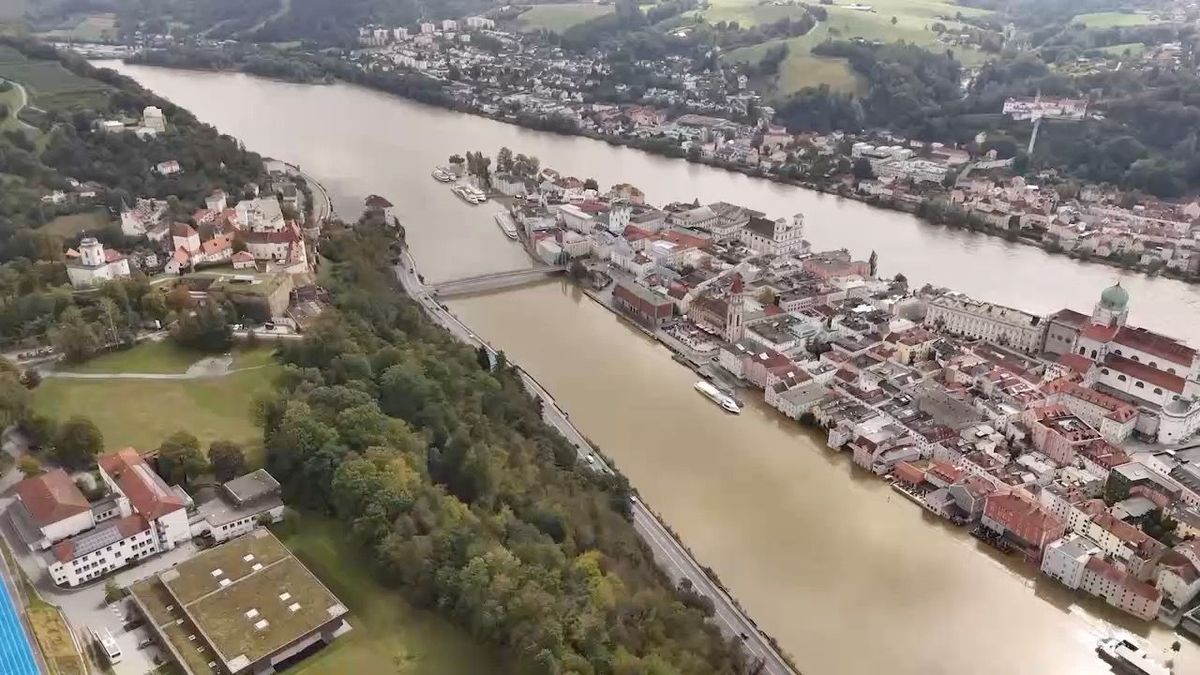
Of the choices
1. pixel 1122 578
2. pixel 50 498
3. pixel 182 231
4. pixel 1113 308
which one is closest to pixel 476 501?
pixel 50 498

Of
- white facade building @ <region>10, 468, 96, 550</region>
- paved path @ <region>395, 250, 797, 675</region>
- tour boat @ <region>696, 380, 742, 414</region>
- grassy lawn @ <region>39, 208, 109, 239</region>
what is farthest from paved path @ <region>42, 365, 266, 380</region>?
tour boat @ <region>696, 380, 742, 414</region>

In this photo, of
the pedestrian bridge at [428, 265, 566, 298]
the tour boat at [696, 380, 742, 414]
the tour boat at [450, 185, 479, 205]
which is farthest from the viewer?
the tour boat at [450, 185, 479, 205]

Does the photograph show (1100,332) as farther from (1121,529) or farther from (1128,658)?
(1128,658)

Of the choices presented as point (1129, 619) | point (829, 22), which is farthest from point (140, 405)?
point (829, 22)

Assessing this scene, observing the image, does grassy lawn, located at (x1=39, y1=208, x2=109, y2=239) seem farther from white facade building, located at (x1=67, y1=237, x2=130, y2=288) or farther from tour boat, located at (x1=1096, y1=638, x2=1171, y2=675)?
tour boat, located at (x1=1096, y1=638, x2=1171, y2=675)

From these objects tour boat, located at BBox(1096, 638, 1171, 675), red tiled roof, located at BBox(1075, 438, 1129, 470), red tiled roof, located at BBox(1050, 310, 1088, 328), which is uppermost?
red tiled roof, located at BBox(1050, 310, 1088, 328)

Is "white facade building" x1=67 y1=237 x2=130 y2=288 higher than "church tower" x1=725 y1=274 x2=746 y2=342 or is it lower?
higher

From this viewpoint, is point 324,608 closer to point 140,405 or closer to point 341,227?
point 140,405

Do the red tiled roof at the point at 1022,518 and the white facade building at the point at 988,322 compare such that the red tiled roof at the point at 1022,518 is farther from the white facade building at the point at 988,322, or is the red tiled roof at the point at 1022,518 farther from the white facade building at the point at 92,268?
the white facade building at the point at 92,268
